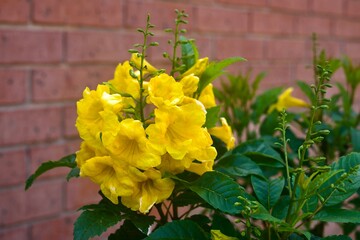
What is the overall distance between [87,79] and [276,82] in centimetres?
106

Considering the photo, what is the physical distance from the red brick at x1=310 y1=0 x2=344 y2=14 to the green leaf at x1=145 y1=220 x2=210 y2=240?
2.27 m

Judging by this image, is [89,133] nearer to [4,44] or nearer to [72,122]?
[4,44]

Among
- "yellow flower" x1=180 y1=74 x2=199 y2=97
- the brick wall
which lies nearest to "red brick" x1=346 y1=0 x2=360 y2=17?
the brick wall

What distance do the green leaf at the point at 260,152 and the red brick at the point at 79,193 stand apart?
943mm

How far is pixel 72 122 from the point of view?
78.4 inches

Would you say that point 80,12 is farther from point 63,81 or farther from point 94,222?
point 94,222

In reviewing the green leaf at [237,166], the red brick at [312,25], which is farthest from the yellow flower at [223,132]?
the red brick at [312,25]

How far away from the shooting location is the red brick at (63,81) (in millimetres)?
1868

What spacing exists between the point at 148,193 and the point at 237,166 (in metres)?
0.20

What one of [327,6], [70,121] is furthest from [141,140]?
[327,6]

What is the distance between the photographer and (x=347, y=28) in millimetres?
3252

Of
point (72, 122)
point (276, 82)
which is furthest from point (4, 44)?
point (276, 82)

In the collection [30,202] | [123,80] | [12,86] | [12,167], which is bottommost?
[30,202]

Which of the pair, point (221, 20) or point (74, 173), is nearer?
point (74, 173)
